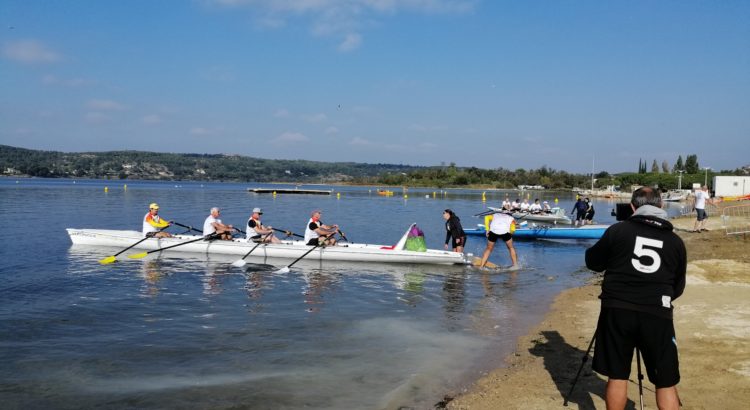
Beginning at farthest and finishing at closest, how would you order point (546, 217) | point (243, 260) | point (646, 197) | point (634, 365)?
point (546, 217), point (243, 260), point (634, 365), point (646, 197)

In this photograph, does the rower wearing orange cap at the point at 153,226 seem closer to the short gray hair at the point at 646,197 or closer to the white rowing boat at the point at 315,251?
the white rowing boat at the point at 315,251

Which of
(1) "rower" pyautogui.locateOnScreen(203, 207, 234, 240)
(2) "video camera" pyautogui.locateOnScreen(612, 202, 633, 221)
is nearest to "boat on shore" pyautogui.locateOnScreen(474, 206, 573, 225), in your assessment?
(1) "rower" pyautogui.locateOnScreen(203, 207, 234, 240)

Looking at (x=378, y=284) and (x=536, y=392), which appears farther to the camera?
(x=378, y=284)

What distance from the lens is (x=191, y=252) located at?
64.1 feet

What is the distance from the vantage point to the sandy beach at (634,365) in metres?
6.08

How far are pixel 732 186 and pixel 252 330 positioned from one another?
70200mm

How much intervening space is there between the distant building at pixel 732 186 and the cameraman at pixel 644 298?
70521 mm

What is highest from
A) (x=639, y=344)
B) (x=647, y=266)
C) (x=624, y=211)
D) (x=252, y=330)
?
(x=624, y=211)

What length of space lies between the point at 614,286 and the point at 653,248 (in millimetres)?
440

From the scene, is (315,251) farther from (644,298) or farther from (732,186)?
(732,186)

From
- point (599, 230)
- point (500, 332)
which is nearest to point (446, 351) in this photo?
point (500, 332)

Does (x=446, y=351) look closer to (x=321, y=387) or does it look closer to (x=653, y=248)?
(x=321, y=387)

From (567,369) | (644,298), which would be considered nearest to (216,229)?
(567,369)

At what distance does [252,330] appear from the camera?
33.1 ft
